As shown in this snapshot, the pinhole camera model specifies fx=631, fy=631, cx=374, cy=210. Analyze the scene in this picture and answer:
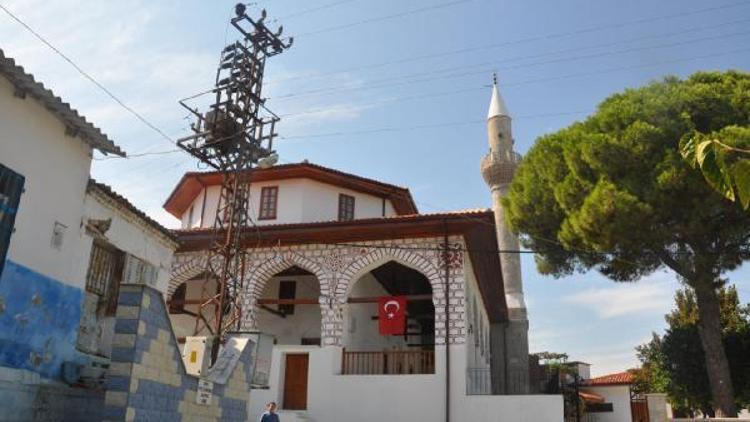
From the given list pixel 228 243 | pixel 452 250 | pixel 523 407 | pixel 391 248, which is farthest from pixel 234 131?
pixel 523 407

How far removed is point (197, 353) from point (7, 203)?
379 cm

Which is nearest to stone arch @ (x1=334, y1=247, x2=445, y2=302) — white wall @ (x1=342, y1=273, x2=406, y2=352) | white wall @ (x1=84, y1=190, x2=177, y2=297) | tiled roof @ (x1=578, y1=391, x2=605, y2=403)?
white wall @ (x1=342, y1=273, x2=406, y2=352)

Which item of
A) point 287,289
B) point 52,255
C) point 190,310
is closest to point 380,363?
point 287,289

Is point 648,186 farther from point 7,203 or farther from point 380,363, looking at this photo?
point 7,203

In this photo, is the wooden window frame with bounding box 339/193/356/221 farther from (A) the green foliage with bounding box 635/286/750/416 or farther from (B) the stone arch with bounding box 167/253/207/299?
(A) the green foliage with bounding box 635/286/750/416

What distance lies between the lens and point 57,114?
319 inches

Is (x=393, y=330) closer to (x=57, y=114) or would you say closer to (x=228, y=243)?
(x=228, y=243)

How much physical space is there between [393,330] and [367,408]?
1.70 metres

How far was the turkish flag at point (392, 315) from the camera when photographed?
13461 millimetres

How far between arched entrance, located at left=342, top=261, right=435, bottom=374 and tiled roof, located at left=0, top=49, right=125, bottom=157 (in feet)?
22.0

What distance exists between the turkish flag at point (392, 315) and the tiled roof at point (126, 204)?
4682 mm

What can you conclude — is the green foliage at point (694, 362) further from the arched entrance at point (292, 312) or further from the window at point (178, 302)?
the window at point (178, 302)

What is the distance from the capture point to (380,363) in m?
13.5

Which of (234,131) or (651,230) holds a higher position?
(234,131)
